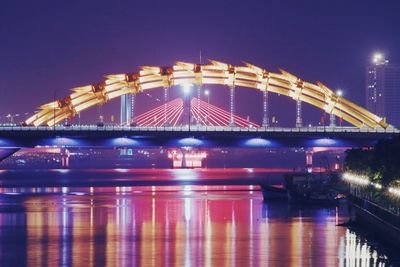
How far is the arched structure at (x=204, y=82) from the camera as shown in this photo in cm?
11062

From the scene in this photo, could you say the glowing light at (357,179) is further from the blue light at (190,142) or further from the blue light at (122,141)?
the blue light at (122,141)

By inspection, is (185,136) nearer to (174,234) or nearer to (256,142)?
(256,142)

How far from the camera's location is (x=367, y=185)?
78812mm

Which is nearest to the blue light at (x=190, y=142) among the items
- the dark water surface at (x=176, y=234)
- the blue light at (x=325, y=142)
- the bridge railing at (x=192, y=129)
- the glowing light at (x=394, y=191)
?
the bridge railing at (x=192, y=129)

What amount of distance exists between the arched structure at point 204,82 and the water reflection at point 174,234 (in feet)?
74.7

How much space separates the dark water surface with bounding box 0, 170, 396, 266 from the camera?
4997 cm

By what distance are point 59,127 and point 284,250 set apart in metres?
51.7

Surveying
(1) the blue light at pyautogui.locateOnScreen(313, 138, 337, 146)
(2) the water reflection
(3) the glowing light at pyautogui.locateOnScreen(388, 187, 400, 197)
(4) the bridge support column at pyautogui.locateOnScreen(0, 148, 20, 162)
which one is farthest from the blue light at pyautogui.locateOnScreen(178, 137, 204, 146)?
(3) the glowing light at pyautogui.locateOnScreen(388, 187, 400, 197)

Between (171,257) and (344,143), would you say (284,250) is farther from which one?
(344,143)

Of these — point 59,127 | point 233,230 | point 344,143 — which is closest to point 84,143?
A: point 59,127

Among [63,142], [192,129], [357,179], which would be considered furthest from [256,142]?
[357,179]

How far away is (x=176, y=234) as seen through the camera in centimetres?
6044

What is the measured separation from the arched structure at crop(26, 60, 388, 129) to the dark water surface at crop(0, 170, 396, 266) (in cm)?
2154

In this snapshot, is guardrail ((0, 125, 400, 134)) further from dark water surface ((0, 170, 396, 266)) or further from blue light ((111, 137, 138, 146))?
dark water surface ((0, 170, 396, 266))
